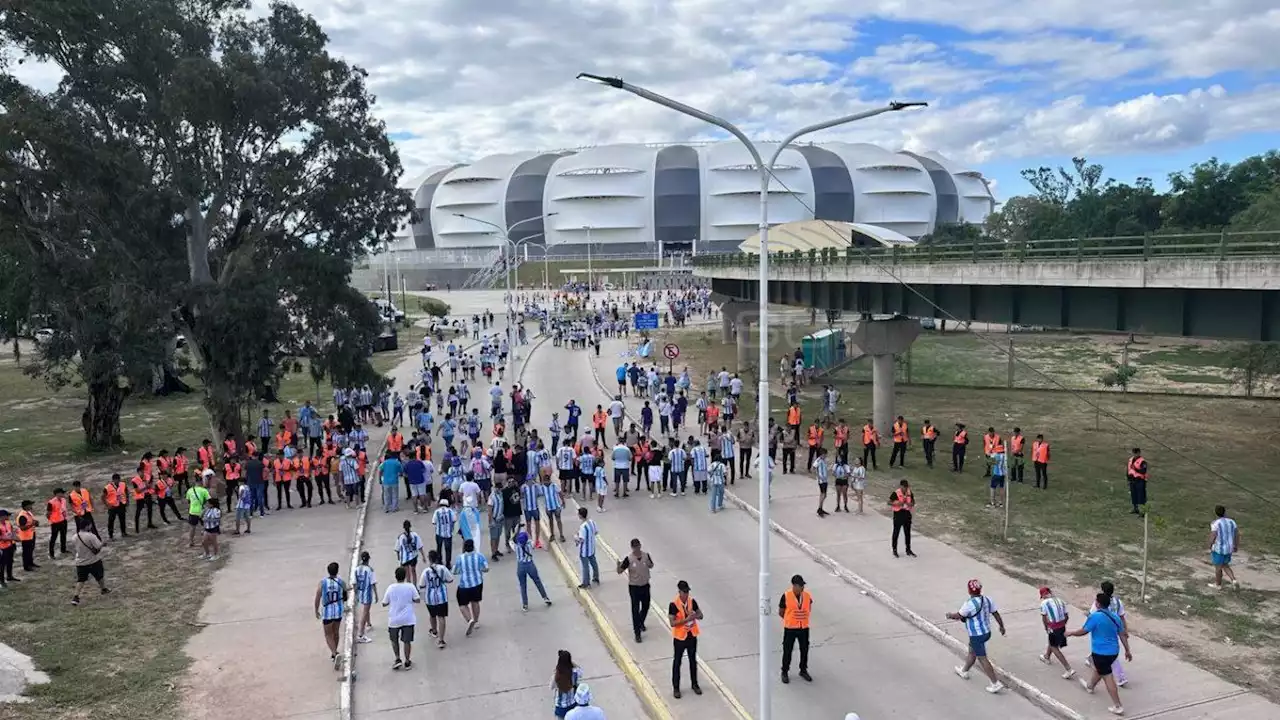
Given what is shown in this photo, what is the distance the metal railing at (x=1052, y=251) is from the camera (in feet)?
52.0

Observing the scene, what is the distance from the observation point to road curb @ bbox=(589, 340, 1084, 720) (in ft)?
31.7

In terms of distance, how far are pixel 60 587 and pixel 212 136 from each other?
44.4 feet

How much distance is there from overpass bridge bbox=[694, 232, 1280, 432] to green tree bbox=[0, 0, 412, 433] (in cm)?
1498

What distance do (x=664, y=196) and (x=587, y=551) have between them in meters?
135

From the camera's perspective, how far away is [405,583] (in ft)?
35.9

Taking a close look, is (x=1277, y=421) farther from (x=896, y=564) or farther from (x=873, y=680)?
(x=873, y=680)

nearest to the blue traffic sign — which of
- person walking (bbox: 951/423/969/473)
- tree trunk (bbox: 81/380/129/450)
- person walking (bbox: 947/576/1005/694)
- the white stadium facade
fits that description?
tree trunk (bbox: 81/380/129/450)

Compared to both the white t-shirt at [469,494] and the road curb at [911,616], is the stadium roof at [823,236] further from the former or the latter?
the white t-shirt at [469,494]

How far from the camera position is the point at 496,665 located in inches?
434

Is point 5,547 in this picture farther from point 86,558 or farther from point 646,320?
point 646,320

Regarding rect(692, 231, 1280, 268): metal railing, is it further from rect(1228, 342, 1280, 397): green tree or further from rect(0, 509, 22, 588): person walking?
rect(0, 509, 22, 588): person walking

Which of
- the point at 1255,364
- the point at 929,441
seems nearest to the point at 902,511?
the point at 929,441

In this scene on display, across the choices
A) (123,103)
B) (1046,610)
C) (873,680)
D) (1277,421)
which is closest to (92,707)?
(873,680)

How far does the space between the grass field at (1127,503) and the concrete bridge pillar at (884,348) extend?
1737 millimetres
